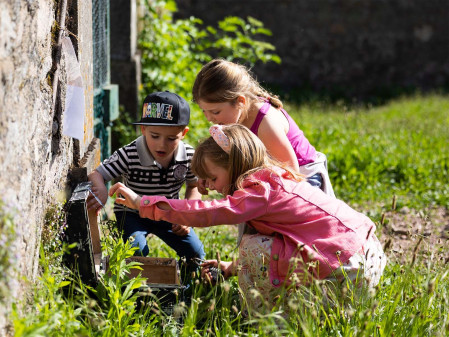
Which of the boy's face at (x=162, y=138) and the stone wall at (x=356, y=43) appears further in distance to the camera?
the stone wall at (x=356, y=43)

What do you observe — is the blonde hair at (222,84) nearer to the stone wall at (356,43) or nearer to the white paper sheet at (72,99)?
the white paper sheet at (72,99)

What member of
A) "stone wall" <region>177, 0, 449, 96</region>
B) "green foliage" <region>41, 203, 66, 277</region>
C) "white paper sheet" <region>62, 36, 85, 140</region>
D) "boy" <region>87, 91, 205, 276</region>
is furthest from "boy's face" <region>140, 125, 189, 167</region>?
"stone wall" <region>177, 0, 449, 96</region>

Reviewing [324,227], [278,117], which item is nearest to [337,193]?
[278,117]

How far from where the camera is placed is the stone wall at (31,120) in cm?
200

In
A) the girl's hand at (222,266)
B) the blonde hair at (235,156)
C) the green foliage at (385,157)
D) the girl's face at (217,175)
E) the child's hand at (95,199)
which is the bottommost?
the green foliage at (385,157)

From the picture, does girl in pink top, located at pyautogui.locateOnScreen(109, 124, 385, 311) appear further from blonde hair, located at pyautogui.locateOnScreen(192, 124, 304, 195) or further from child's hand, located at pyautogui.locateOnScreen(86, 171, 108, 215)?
child's hand, located at pyautogui.locateOnScreen(86, 171, 108, 215)

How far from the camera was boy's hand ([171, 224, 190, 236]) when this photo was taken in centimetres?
337

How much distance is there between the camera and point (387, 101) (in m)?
12.0

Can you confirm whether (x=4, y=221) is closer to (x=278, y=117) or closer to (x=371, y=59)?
(x=278, y=117)

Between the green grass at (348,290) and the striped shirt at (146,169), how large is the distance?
473 millimetres

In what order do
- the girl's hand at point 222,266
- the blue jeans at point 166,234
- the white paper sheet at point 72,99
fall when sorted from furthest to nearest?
the blue jeans at point 166,234
the girl's hand at point 222,266
the white paper sheet at point 72,99

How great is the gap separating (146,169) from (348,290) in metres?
1.30

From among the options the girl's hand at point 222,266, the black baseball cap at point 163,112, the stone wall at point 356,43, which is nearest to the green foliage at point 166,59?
the black baseball cap at point 163,112

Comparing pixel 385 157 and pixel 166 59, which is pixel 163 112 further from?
pixel 385 157
